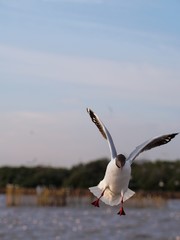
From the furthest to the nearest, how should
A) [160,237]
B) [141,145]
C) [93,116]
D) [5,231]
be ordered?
[5,231] → [160,237] → [93,116] → [141,145]

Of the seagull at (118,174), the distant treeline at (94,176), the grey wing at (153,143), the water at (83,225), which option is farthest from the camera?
the distant treeline at (94,176)

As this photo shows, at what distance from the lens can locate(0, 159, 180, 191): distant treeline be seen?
74.8 meters

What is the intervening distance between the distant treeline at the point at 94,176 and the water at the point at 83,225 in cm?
1743

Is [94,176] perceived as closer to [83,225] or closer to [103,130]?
[83,225]

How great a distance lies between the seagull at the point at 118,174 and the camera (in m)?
5.95

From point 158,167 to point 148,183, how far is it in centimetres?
261

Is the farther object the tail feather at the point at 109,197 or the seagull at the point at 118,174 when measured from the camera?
the tail feather at the point at 109,197

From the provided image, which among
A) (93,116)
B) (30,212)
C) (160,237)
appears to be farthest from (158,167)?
(93,116)

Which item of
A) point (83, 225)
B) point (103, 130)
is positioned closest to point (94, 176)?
point (83, 225)

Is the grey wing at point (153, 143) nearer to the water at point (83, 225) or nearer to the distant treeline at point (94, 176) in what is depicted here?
the water at point (83, 225)

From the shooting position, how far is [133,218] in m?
49.4

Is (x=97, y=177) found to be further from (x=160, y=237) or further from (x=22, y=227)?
(x=160, y=237)

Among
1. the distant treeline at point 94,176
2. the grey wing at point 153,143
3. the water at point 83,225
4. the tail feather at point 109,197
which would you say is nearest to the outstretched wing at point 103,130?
the grey wing at point 153,143

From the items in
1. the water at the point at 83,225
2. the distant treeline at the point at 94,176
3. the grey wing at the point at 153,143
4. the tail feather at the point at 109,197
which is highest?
the distant treeline at the point at 94,176
